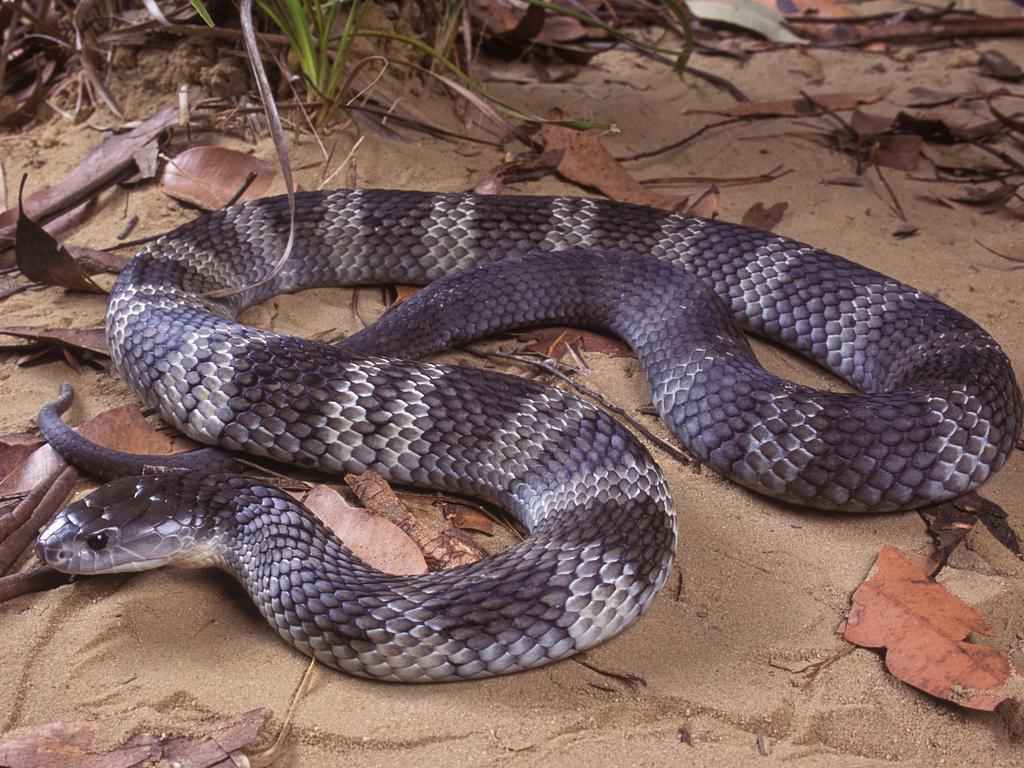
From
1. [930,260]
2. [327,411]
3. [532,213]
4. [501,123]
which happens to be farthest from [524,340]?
[930,260]

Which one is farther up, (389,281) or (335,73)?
(335,73)

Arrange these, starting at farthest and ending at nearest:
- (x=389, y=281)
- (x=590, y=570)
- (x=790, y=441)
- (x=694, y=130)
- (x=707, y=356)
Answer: (x=694, y=130), (x=389, y=281), (x=707, y=356), (x=790, y=441), (x=590, y=570)

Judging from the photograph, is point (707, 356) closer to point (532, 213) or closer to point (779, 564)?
point (779, 564)

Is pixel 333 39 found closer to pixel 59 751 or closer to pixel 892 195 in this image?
pixel 892 195

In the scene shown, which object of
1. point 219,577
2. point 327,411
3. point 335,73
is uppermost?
point 335,73

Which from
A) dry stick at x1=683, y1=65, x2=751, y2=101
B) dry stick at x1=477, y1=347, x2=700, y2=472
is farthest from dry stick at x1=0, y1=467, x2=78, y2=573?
dry stick at x1=683, y1=65, x2=751, y2=101

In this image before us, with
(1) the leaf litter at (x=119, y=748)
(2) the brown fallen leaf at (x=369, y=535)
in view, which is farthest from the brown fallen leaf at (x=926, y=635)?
(1) the leaf litter at (x=119, y=748)

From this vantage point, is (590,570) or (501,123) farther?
(501,123)

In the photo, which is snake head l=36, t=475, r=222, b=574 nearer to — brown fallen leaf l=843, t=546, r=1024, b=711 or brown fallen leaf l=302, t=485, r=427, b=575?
brown fallen leaf l=302, t=485, r=427, b=575
